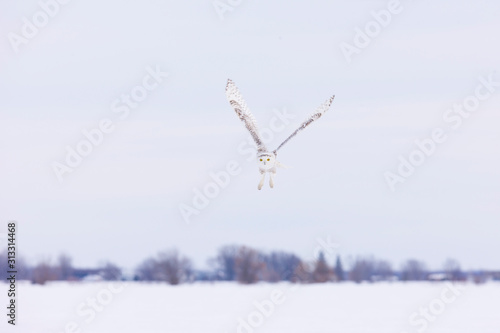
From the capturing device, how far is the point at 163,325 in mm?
37344

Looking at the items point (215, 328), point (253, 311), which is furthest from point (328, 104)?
point (253, 311)

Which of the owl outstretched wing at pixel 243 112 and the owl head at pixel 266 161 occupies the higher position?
the owl outstretched wing at pixel 243 112

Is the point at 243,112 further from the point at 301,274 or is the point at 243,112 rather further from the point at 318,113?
the point at 301,274

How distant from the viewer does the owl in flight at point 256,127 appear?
21469 mm

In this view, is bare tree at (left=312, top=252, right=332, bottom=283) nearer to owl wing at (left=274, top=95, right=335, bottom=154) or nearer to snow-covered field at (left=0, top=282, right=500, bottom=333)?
snow-covered field at (left=0, top=282, right=500, bottom=333)

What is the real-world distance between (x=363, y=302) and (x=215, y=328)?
10.7 meters

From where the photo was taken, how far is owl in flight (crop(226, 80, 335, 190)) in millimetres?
21469

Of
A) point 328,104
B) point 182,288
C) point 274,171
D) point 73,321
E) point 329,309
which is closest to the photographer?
point 274,171

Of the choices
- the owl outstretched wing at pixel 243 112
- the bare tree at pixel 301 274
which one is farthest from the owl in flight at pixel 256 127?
the bare tree at pixel 301 274

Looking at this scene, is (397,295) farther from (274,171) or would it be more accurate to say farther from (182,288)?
(274,171)

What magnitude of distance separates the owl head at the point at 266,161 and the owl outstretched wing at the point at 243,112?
0.56 ft

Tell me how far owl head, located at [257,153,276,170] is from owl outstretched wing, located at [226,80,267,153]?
17 centimetres

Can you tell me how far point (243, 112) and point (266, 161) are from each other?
74.2 inches

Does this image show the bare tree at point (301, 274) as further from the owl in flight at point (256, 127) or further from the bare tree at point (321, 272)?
the owl in flight at point (256, 127)
